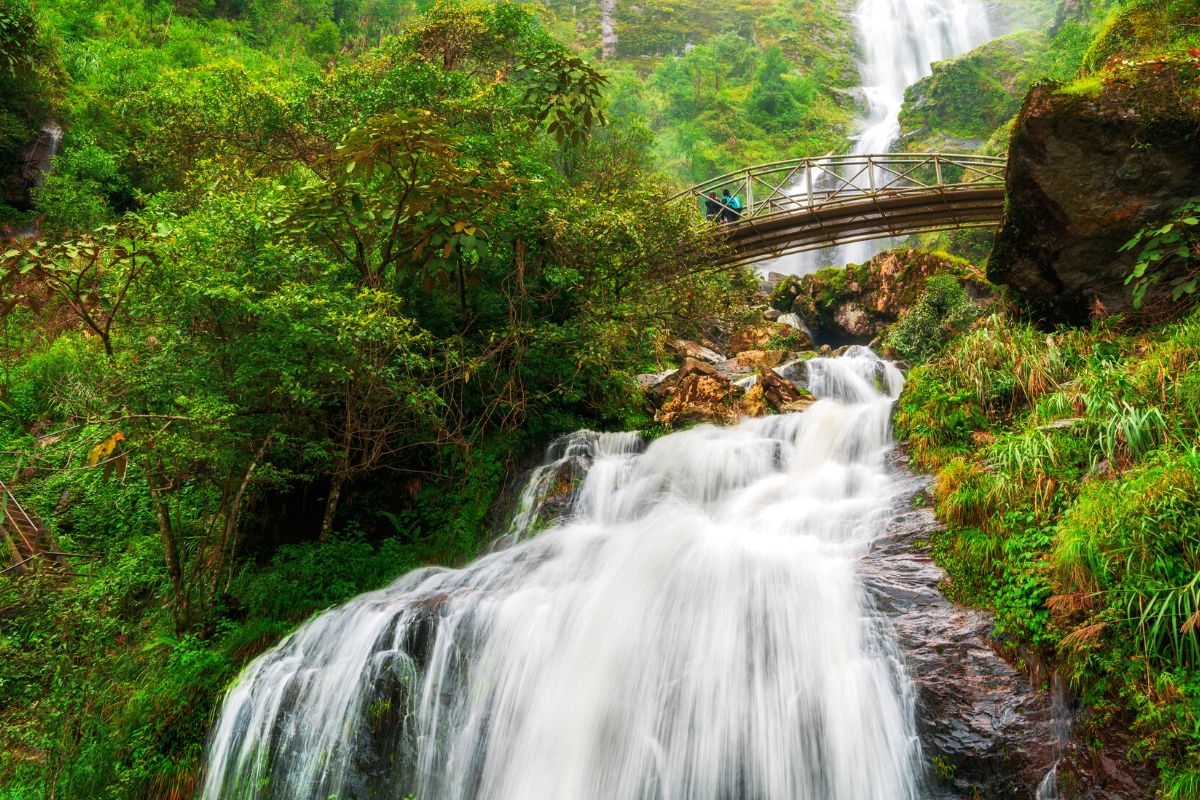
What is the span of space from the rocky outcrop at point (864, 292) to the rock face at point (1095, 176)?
9489 mm

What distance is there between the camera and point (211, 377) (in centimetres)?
685

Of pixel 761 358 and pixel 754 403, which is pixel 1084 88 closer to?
pixel 754 403

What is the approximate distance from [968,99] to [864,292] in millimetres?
26635

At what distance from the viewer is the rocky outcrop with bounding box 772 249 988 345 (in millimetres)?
18453

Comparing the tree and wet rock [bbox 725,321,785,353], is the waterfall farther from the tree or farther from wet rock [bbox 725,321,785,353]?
wet rock [bbox 725,321,785,353]

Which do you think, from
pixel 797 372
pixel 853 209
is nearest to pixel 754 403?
pixel 797 372

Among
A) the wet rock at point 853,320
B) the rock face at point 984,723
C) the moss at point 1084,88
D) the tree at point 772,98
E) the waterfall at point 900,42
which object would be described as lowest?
the rock face at point 984,723

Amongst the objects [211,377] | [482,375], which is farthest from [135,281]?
[482,375]

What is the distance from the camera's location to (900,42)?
60656 mm

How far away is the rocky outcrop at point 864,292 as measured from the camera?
60.5ft

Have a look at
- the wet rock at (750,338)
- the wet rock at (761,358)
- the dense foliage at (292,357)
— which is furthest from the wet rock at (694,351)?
the dense foliage at (292,357)

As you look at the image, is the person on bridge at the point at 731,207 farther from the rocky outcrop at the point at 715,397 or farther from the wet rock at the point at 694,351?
the rocky outcrop at the point at 715,397

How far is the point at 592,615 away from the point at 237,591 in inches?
179

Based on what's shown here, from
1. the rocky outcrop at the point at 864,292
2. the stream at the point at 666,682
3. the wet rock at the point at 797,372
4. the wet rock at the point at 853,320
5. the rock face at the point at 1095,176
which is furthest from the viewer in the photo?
the wet rock at the point at 853,320
